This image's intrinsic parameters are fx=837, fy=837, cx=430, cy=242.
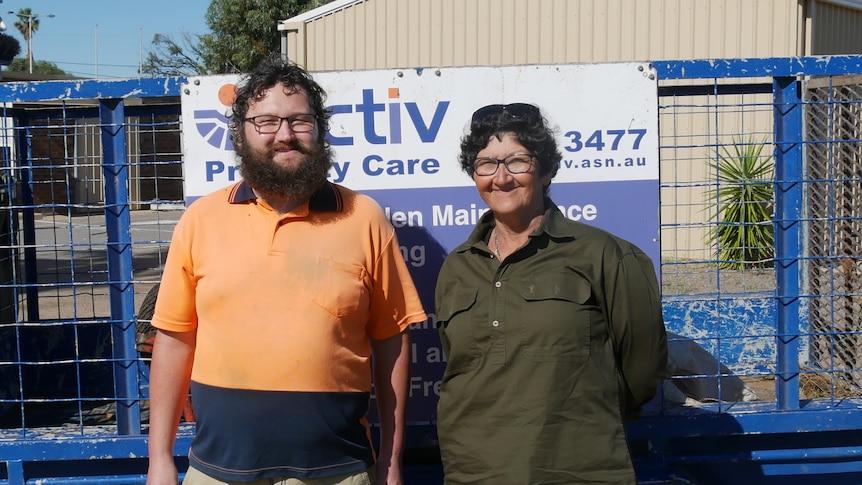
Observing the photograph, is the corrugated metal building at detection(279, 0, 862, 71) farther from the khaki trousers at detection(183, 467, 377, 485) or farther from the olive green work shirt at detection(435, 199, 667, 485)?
the khaki trousers at detection(183, 467, 377, 485)

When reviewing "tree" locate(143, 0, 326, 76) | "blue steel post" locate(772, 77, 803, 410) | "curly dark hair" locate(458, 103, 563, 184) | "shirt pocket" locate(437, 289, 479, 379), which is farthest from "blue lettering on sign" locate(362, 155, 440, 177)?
"tree" locate(143, 0, 326, 76)

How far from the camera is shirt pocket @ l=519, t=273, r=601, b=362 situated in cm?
239

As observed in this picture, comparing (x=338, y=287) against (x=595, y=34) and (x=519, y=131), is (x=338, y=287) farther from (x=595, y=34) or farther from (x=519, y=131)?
(x=595, y=34)

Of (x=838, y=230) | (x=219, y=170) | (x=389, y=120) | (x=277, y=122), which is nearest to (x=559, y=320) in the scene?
(x=277, y=122)

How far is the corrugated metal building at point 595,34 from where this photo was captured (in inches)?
480

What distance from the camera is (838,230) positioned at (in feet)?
14.9

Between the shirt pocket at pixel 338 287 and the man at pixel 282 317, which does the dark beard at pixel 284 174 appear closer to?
the man at pixel 282 317

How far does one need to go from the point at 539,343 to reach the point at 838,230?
2879 millimetres

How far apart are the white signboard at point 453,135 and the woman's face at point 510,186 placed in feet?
1.93

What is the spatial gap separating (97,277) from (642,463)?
11.4 m

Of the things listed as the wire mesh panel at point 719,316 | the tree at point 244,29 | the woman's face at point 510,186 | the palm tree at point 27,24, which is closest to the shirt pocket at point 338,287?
the woman's face at point 510,186

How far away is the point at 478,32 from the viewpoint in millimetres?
13734

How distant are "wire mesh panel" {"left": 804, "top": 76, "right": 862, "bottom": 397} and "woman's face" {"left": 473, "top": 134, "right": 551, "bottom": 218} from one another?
6.87 feet

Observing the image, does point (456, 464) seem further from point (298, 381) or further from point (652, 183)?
point (652, 183)
